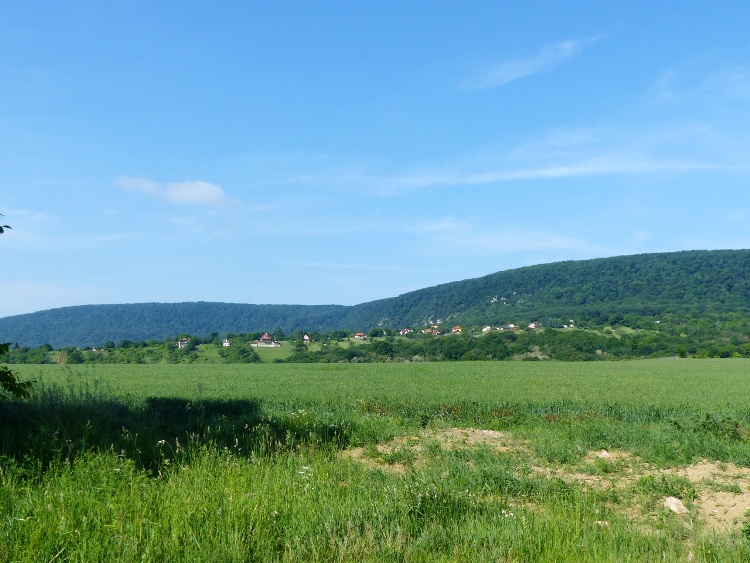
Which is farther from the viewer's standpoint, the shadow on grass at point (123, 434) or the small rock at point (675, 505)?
the shadow on grass at point (123, 434)

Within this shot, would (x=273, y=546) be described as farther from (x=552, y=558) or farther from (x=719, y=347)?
(x=719, y=347)

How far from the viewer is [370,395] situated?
2317cm

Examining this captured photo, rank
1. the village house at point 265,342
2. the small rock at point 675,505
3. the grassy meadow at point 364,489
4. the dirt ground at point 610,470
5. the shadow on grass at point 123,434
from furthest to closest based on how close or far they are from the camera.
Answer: the village house at point 265,342, the shadow on grass at point 123,434, the dirt ground at point 610,470, the small rock at point 675,505, the grassy meadow at point 364,489

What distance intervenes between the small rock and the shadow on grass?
5.53 m

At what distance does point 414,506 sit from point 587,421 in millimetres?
10569

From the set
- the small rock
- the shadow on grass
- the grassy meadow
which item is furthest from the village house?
the small rock

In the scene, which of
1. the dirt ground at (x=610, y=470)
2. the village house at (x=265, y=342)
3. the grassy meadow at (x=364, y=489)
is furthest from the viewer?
the village house at (x=265, y=342)

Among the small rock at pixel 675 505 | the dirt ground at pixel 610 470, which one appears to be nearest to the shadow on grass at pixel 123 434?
the dirt ground at pixel 610 470

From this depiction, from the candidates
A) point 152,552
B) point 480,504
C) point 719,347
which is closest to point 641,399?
point 480,504

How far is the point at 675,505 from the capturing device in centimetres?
813

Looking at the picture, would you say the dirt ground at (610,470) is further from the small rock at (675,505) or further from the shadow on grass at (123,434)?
the shadow on grass at (123,434)

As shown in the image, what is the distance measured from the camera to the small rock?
7953mm

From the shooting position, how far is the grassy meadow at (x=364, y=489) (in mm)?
5359

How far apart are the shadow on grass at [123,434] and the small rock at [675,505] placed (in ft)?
18.1
